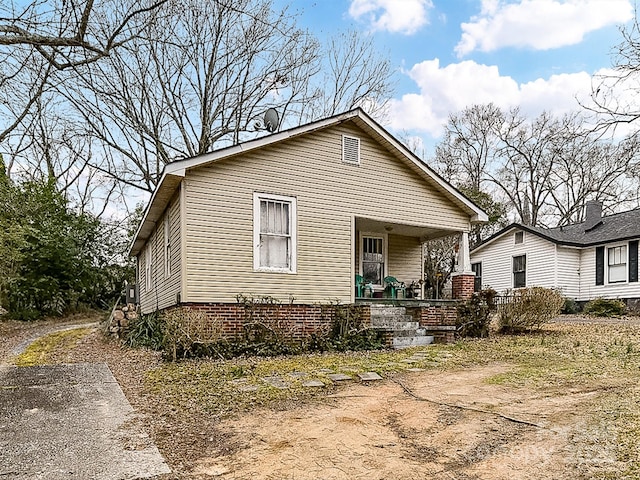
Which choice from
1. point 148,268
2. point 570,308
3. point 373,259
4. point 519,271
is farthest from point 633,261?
point 148,268

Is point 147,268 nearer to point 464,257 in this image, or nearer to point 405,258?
point 405,258

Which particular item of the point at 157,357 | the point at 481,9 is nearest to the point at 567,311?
the point at 481,9

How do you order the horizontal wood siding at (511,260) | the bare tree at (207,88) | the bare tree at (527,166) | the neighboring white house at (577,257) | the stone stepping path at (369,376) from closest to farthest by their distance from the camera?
the stone stepping path at (369,376), the neighboring white house at (577,257), the bare tree at (207,88), the horizontal wood siding at (511,260), the bare tree at (527,166)

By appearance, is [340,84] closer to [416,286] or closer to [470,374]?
[416,286]

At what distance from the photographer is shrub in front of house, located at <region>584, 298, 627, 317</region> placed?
19.0 metres

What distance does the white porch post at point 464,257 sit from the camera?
13.0 metres

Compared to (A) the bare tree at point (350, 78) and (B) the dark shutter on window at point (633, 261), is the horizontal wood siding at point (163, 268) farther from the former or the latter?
(B) the dark shutter on window at point (633, 261)

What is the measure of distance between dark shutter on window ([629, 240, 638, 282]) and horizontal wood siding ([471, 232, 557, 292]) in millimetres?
2739

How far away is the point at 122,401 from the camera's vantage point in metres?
6.13

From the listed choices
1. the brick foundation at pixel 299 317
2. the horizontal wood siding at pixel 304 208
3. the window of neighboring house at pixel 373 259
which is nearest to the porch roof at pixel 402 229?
the horizontal wood siding at pixel 304 208

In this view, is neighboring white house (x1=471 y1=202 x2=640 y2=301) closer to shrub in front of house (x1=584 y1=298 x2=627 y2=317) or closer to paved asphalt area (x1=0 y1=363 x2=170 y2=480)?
shrub in front of house (x1=584 y1=298 x2=627 y2=317)

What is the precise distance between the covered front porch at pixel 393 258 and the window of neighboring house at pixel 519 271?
10382 mm

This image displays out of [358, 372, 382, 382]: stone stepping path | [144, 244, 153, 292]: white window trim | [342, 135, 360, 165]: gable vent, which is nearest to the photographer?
[358, 372, 382, 382]: stone stepping path

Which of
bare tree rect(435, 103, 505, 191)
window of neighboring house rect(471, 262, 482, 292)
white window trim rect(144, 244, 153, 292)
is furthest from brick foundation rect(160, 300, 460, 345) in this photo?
bare tree rect(435, 103, 505, 191)
